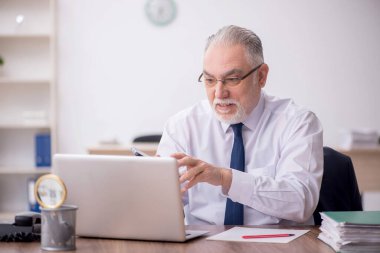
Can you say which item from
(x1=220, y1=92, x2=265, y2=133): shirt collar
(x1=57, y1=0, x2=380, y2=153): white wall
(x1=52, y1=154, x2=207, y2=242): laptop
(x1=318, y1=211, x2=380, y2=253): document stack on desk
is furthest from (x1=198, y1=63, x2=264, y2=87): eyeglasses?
(x1=57, y1=0, x2=380, y2=153): white wall

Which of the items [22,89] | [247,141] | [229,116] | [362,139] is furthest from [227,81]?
[22,89]

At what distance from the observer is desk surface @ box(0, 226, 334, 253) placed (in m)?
1.61

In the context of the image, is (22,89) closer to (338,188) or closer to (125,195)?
(338,188)

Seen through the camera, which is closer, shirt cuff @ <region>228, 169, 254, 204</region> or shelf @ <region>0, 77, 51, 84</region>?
shirt cuff @ <region>228, 169, 254, 204</region>

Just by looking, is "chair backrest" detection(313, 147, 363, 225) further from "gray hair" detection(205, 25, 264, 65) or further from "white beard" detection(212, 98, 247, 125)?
"gray hair" detection(205, 25, 264, 65)

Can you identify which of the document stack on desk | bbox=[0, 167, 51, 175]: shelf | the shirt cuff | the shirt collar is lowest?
bbox=[0, 167, 51, 175]: shelf

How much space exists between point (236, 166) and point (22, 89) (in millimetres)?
4054

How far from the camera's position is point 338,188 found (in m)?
2.29

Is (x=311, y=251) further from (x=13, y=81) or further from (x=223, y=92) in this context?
(x=13, y=81)

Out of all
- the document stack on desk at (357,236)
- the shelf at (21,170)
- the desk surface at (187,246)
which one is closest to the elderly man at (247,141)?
the desk surface at (187,246)

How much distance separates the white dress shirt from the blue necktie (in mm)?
30

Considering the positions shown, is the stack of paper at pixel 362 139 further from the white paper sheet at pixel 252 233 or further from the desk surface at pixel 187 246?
the desk surface at pixel 187 246

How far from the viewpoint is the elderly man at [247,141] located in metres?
2.06

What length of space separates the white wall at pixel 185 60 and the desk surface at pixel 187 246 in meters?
4.17
